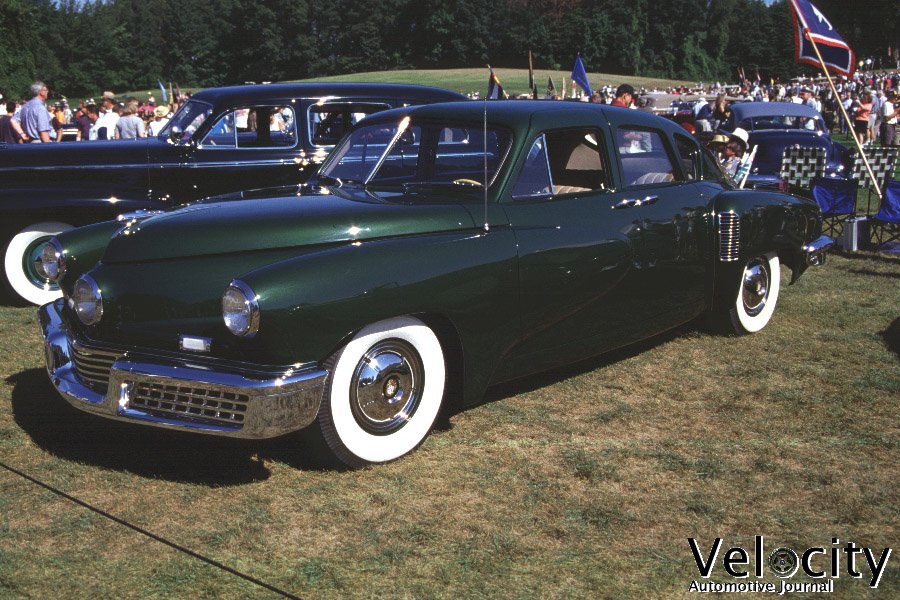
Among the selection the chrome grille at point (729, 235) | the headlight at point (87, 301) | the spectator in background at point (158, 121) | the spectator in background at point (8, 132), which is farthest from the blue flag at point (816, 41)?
the spectator in background at point (8, 132)

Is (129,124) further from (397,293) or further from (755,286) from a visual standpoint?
(397,293)

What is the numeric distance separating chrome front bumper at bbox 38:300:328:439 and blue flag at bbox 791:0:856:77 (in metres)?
8.43

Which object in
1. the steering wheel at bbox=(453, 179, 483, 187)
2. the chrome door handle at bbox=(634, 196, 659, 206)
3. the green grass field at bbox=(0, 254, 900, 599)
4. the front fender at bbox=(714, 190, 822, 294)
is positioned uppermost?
the steering wheel at bbox=(453, 179, 483, 187)

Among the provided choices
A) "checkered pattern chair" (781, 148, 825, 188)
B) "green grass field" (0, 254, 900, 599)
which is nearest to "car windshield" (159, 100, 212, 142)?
"green grass field" (0, 254, 900, 599)

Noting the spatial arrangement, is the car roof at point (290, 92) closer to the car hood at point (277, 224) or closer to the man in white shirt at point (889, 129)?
the car hood at point (277, 224)

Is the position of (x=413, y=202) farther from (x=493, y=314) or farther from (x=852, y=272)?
(x=852, y=272)

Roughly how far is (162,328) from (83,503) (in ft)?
2.55

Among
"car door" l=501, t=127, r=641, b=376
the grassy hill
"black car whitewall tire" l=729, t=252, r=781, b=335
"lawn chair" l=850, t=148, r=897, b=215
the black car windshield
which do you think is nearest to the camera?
"car door" l=501, t=127, r=641, b=376

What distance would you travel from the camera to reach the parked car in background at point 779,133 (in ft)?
50.9

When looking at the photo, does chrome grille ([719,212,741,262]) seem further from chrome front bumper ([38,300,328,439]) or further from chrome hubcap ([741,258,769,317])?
chrome front bumper ([38,300,328,439])

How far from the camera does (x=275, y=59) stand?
101m

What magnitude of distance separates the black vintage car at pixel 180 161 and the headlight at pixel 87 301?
3821mm

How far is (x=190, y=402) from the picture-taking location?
12.2ft

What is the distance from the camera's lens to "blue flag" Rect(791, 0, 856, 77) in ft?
33.5
